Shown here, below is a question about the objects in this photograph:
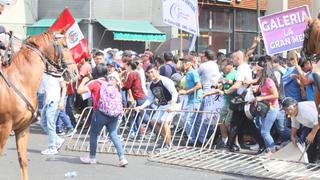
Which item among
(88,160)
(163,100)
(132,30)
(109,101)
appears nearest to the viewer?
(109,101)

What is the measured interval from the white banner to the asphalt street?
4616 millimetres

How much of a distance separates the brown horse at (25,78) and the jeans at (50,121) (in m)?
2.94

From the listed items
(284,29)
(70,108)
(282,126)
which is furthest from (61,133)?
(284,29)

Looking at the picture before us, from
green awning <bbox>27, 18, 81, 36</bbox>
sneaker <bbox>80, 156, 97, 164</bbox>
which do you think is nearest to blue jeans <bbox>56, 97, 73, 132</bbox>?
sneaker <bbox>80, 156, 97, 164</bbox>

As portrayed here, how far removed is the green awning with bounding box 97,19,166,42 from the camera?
84.8 feet

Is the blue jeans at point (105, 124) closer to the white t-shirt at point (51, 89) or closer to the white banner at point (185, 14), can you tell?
the white t-shirt at point (51, 89)

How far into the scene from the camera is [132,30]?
85.8ft

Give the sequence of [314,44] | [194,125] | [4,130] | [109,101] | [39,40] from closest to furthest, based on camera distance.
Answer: [314,44] < [4,130] < [39,40] < [109,101] < [194,125]

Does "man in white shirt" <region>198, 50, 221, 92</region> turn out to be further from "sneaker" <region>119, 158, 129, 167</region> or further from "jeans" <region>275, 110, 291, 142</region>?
"sneaker" <region>119, 158, 129, 167</region>

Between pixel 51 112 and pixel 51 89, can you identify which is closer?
pixel 51 112

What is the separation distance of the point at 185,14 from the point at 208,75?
2771 mm

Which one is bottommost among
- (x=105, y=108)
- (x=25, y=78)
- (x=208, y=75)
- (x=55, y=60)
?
(x=105, y=108)

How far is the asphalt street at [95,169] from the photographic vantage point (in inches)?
350

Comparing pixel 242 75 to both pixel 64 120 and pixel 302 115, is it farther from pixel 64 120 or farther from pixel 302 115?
pixel 64 120
